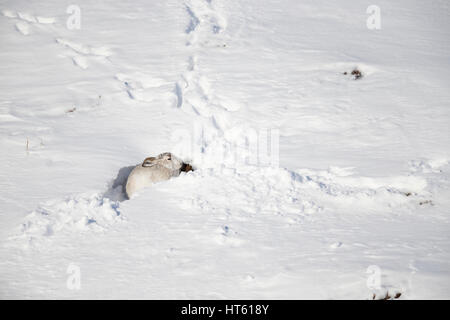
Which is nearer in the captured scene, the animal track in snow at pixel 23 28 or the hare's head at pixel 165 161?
the hare's head at pixel 165 161

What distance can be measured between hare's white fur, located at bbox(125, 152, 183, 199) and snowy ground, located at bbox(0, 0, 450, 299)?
12 centimetres

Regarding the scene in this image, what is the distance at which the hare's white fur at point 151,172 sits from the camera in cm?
369

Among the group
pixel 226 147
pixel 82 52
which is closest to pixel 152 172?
pixel 226 147

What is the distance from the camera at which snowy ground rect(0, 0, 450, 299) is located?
2.62 meters

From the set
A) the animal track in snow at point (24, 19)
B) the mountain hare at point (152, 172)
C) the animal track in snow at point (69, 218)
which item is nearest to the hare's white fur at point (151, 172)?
the mountain hare at point (152, 172)

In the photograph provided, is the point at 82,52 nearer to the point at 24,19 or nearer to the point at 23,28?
the point at 23,28

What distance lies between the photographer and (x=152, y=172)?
3707 mm

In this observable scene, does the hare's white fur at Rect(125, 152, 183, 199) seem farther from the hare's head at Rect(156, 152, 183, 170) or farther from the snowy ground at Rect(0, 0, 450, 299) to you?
the snowy ground at Rect(0, 0, 450, 299)

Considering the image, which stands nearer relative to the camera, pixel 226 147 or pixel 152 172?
pixel 152 172

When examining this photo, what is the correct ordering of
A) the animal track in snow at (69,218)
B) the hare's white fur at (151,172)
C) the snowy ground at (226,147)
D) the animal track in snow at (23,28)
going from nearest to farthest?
the snowy ground at (226,147)
the animal track in snow at (69,218)
the hare's white fur at (151,172)
the animal track in snow at (23,28)

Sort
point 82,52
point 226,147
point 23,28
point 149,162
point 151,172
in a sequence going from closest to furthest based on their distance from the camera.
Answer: point 151,172 → point 149,162 → point 226,147 → point 82,52 → point 23,28

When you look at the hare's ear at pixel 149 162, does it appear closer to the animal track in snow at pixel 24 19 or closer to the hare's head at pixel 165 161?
the hare's head at pixel 165 161

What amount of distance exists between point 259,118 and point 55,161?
7.10 ft
